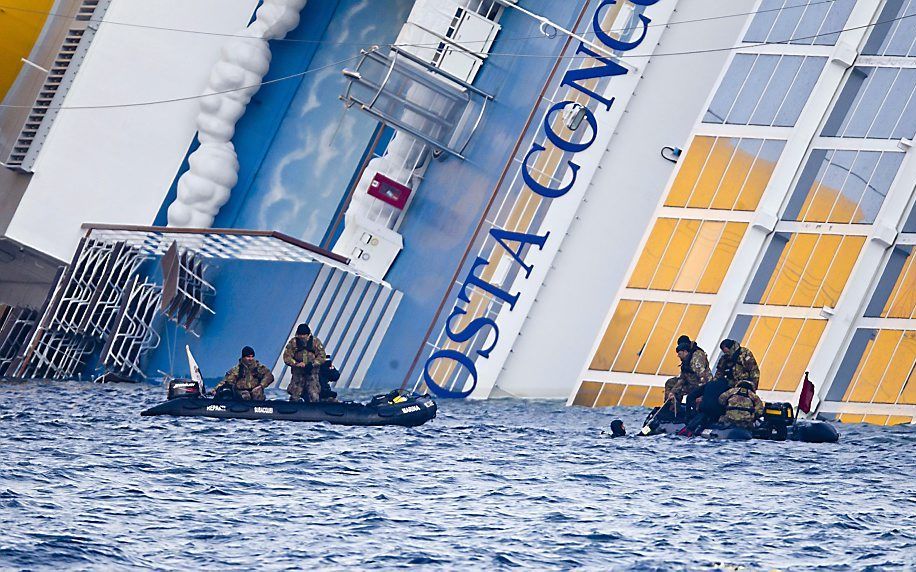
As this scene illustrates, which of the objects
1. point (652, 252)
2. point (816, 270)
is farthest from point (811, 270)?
point (652, 252)

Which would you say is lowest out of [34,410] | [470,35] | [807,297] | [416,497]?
[34,410]

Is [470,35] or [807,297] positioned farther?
[470,35]

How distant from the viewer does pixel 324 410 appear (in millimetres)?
32781

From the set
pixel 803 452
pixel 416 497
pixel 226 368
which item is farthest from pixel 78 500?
pixel 226 368

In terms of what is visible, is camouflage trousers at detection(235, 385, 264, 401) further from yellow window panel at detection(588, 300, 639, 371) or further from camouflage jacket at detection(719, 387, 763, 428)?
camouflage jacket at detection(719, 387, 763, 428)

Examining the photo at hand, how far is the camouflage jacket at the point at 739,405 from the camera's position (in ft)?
106

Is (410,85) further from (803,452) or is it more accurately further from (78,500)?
(78,500)

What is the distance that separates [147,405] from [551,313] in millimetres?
9482

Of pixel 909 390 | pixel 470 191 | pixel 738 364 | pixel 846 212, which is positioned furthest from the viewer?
pixel 470 191

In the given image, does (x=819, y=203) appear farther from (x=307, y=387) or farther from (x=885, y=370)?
(x=307, y=387)

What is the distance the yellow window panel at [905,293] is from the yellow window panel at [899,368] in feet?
1.88

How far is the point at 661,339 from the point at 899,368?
5.32 metres

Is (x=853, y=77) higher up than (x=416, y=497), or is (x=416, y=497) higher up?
(x=853, y=77)

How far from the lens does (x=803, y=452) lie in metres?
31.3
